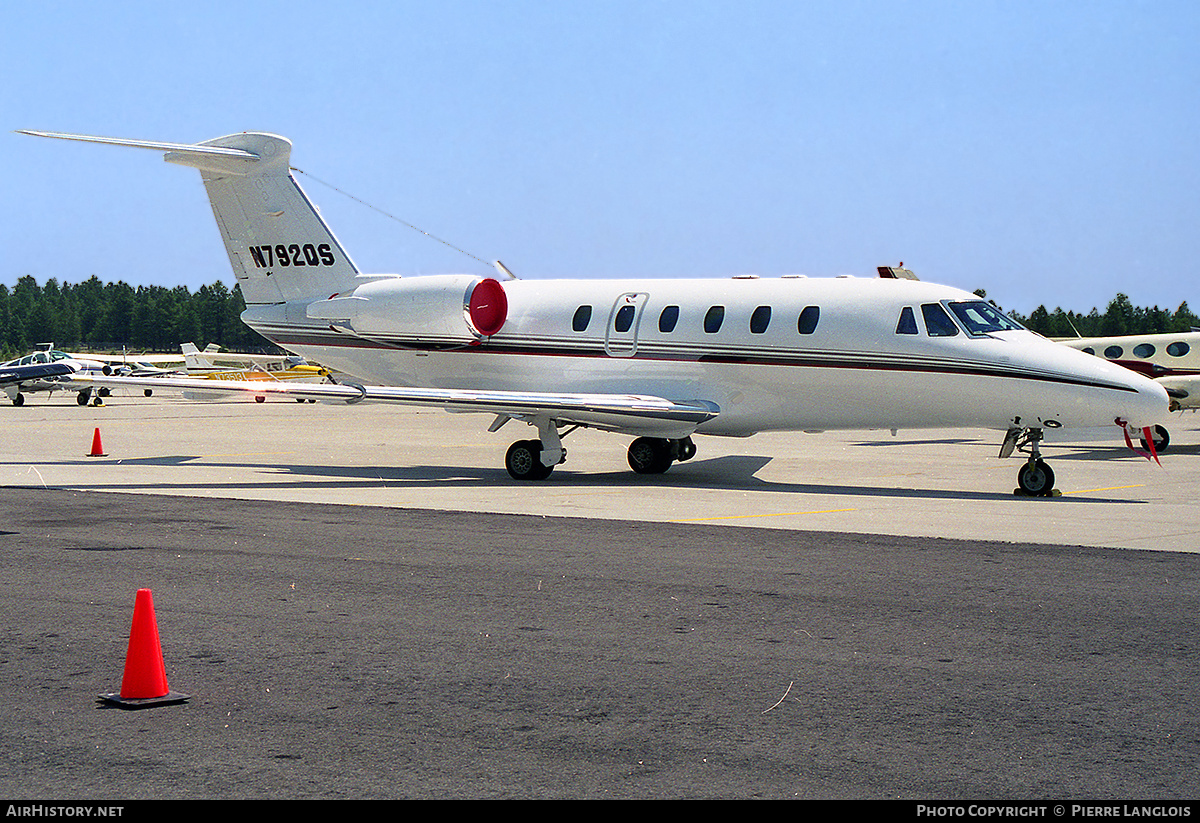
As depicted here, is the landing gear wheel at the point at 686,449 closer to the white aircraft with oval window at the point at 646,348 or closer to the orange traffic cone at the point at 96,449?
the white aircraft with oval window at the point at 646,348

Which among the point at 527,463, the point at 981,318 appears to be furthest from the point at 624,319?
the point at 981,318

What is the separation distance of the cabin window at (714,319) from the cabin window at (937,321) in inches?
123

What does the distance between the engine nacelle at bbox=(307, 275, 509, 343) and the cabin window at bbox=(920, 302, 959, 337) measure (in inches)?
286

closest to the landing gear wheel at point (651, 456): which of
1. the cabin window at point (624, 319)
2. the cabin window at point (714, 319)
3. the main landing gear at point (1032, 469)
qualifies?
the cabin window at point (624, 319)

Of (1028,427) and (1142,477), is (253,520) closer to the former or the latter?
(1028,427)

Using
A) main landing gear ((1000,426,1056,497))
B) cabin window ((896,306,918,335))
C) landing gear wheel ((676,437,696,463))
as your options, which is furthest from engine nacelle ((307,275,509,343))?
main landing gear ((1000,426,1056,497))

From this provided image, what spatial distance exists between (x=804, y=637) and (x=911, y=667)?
936 mm

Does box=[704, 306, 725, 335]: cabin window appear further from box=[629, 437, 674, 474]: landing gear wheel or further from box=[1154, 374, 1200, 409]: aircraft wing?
box=[1154, 374, 1200, 409]: aircraft wing

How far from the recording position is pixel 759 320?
19.5m

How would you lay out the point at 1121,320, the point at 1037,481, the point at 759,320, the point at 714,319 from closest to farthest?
the point at 1037,481 → the point at 759,320 → the point at 714,319 → the point at 1121,320

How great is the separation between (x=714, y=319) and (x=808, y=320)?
5.27 ft

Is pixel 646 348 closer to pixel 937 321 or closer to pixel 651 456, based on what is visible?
pixel 651 456

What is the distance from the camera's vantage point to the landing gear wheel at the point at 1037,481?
17359 mm
